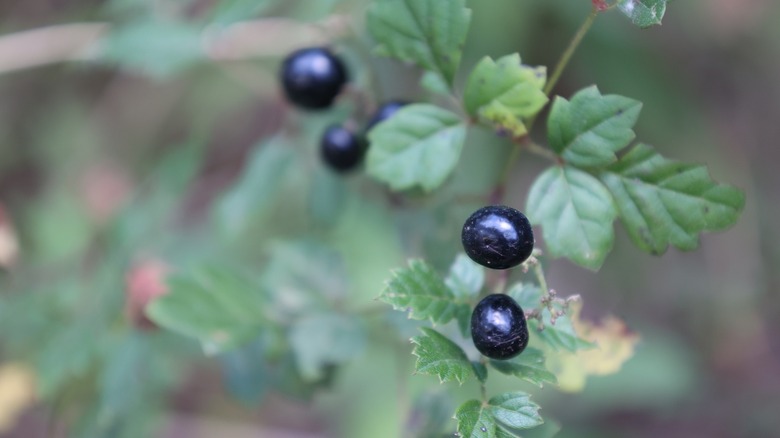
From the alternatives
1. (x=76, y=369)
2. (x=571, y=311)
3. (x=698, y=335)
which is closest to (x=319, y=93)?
(x=571, y=311)

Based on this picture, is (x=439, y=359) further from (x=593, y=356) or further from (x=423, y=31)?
(x=423, y=31)

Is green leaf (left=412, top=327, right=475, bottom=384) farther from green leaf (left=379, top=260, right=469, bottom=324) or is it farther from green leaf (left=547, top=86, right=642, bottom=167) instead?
green leaf (left=547, top=86, right=642, bottom=167)

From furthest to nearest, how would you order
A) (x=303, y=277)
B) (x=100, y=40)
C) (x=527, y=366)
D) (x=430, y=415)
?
(x=100, y=40), (x=303, y=277), (x=430, y=415), (x=527, y=366)

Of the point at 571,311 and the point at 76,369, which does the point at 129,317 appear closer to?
the point at 76,369

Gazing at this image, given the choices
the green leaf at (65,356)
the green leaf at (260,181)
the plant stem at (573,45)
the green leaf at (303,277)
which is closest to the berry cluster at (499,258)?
the plant stem at (573,45)

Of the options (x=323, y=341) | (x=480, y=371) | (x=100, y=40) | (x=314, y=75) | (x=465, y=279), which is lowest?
(x=480, y=371)

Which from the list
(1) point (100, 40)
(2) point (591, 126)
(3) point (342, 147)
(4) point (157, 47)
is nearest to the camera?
(2) point (591, 126)

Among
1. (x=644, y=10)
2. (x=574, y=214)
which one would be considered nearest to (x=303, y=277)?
(x=574, y=214)
